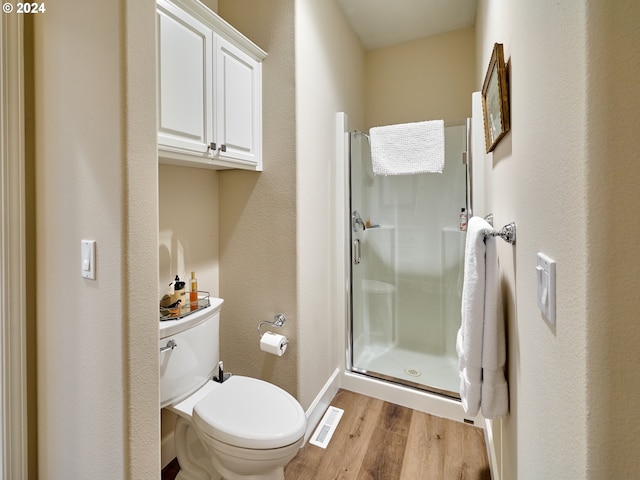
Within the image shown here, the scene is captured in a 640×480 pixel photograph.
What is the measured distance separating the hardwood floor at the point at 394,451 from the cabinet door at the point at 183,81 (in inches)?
62.9

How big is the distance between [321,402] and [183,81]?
1.87m

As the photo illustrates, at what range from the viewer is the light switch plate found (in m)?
0.58

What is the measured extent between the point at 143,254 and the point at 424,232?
2.14 m

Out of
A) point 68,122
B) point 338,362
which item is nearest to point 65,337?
point 68,122

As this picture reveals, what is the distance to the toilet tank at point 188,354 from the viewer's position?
1.28m

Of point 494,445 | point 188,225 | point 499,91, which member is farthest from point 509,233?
point 188,225

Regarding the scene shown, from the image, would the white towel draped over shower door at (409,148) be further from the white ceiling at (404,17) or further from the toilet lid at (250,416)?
the toilet lid at (250,416)

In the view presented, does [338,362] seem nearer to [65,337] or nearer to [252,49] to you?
[65,337]

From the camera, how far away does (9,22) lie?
97 centimetres

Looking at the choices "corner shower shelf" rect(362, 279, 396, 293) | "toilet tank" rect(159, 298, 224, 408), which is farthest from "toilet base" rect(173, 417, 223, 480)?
"corner shower shelf" rect(362, 279, 396, 293)

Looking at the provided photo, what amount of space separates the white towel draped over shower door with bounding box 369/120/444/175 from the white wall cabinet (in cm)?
90

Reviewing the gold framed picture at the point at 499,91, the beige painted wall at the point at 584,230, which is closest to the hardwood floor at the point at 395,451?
the beige painted wall at the point at 584,230

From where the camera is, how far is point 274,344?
1.62 m

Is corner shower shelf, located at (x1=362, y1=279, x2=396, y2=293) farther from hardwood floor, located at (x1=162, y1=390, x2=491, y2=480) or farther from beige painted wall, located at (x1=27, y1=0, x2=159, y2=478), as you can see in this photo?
beige painted wall, located at (x1=27, y1=0, x2=159, y2=478)
